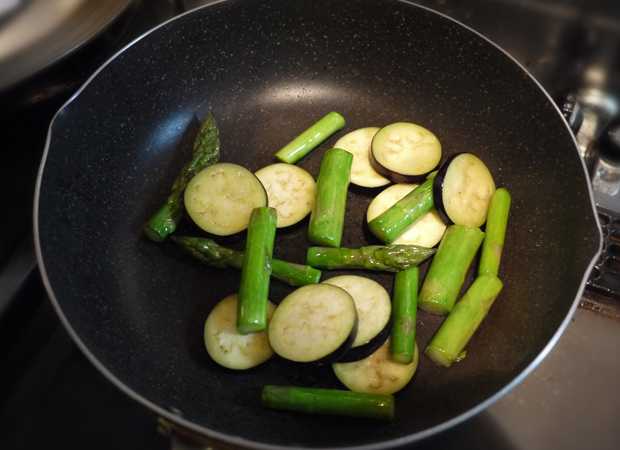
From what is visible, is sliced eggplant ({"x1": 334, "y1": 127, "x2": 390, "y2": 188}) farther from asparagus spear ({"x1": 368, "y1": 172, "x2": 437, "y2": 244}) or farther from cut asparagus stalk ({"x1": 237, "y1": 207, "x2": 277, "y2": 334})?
cut asparagus stalk ({"x1": 237, "y1": 207, "x2": 277, "y2": 334})

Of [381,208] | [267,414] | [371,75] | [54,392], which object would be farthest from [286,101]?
[54,392]

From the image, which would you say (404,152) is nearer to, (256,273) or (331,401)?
(256,273)

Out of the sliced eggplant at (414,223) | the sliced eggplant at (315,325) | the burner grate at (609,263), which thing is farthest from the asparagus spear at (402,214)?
the burner grate at (609,263)

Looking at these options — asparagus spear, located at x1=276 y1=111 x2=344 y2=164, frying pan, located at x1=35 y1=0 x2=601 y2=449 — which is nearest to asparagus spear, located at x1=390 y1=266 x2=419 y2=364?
frying pan, located at x1=35 y1=0 x2=601 y2=449

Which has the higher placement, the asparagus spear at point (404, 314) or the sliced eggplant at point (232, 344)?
the asparagus spear at point (404, 314)

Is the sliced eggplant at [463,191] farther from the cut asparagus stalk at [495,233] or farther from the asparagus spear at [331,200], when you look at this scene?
the asparagus spear at [331,200]

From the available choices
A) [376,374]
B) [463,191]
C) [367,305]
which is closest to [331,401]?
[376,374]

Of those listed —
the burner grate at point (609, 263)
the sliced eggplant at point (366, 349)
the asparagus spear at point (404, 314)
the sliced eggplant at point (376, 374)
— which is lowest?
the sliced eggplant at point (376, 374)
